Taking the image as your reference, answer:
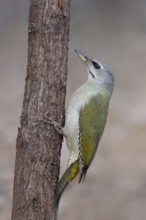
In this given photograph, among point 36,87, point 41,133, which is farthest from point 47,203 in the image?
point 36,87

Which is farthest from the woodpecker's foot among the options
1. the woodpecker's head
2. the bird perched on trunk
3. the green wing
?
the woodpecker's head

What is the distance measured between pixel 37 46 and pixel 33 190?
983 millimetres

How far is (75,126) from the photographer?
3018mm

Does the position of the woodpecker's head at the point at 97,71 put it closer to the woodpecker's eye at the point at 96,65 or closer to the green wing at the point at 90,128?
the woodpecker's eye at the point at 96,65

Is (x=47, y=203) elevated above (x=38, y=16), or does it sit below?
below

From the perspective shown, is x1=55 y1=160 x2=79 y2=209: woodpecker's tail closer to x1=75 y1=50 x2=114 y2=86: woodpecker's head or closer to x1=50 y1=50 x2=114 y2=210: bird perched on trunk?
x1=50 y1=50 x2=114 y2=210: bird perched on trunk

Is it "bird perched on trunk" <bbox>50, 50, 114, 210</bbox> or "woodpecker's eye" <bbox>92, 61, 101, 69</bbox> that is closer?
"bird perched on trunk" <bbox>50, 50, 114, 210</bbox>

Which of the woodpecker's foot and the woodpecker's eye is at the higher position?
the woodpecker's eye

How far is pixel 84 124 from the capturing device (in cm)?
306

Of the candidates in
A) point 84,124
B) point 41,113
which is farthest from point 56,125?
point 84,124

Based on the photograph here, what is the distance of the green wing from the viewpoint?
2977 millimetres

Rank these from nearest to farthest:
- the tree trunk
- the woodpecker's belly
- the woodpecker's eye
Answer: the tree trunk
the woodpecker's belly
the woodpecker's eye

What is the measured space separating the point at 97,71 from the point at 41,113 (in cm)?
64

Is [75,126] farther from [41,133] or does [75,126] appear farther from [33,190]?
[33,190]
